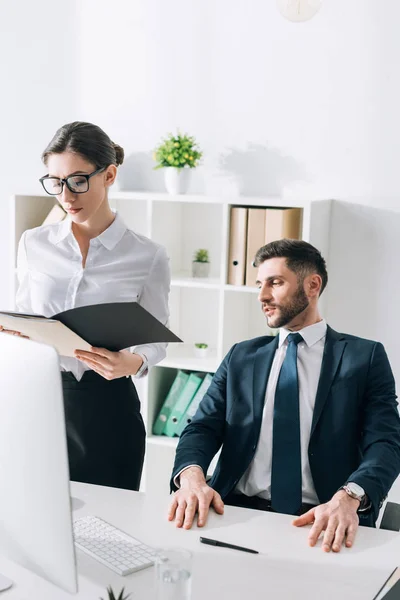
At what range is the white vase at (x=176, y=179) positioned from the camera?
369cm

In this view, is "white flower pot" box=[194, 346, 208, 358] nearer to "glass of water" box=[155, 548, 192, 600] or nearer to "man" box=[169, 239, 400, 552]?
"man" box=[169, 239, 400, 552]

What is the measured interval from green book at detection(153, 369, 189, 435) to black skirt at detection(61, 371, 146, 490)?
1.31m

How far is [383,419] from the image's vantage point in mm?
2209

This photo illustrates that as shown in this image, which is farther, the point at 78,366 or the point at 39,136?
the point at 39,136

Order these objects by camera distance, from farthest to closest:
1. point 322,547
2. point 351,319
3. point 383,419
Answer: point 351,319 → point 383,419 → point 322,547

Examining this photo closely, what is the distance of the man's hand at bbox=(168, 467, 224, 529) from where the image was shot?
184 cm

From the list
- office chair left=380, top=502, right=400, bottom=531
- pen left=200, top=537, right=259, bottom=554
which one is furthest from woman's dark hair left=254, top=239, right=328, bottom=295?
pen left=200, top=537, right=259, bottom=554

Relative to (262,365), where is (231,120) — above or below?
above

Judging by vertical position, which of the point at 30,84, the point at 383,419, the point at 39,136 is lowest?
the point at 383,419

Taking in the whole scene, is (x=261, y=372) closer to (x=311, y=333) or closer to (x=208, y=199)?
(x=311, y=333)

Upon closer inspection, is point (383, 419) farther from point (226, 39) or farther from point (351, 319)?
point (226, 39)

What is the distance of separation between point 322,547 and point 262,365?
72 centimetres

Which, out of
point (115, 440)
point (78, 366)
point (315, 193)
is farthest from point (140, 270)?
point (315, 193)

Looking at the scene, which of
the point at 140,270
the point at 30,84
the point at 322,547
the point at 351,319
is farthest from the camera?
the point at 30,84
